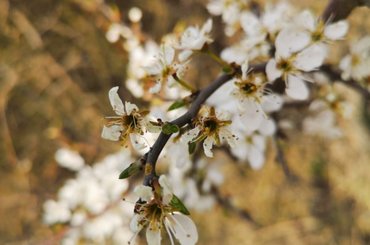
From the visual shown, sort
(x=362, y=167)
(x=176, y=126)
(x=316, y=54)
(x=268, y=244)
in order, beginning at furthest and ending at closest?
(x=268, y=244), (x=362, y=167), (x=316, y=54), (x=176, y=126)

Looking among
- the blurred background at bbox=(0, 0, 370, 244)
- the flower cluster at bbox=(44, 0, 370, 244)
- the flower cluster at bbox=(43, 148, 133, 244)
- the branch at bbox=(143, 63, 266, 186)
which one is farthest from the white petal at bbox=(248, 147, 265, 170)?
the blurred background at bbox=(0, 0, 370, 244)

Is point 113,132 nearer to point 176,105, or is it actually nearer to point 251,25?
point 176,105

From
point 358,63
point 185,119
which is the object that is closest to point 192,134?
point 185,119

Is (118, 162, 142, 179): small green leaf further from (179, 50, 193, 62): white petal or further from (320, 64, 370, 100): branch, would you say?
(320, 64, 370, 100): branch

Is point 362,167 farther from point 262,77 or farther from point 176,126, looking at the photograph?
point 176,126

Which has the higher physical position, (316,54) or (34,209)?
(34,209)

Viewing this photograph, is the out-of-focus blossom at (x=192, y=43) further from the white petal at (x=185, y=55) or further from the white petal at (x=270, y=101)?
the white petal at (x=270, y=101)

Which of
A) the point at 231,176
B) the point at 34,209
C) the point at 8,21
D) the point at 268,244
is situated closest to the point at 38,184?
the point at 34,209

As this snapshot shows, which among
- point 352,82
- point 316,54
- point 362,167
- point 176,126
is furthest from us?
point 362,167
